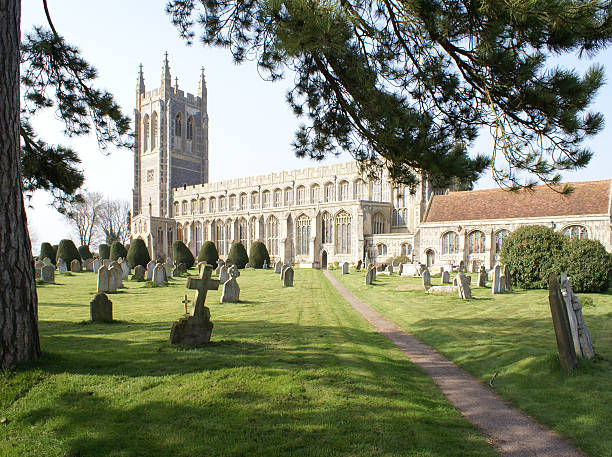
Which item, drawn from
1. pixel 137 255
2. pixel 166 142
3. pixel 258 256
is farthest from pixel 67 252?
pixel 166 142

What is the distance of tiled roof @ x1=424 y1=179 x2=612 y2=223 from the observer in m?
27.0

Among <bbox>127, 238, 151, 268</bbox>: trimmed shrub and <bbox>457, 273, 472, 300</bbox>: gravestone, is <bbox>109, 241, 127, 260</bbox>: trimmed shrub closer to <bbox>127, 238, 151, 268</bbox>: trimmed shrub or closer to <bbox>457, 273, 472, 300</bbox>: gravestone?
<bbox>127, 238, 151, 268</bbox>: trimmed shrub

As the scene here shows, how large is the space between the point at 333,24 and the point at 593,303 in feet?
36.5

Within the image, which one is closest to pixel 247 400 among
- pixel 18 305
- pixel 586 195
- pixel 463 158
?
pixel 18 305

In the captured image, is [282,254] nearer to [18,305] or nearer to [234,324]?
[234,324]

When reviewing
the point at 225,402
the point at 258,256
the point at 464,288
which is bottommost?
the point at 225,402

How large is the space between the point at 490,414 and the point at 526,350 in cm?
257

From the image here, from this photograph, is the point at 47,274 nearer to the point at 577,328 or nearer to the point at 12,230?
the point at 12,230

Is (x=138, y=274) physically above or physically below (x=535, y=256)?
below

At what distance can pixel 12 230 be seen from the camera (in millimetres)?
4605

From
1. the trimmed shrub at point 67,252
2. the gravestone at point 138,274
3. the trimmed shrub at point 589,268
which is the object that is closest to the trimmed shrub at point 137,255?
the trimmed shrub at point 67,252

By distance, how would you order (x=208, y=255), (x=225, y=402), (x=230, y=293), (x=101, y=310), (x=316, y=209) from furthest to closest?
1. (x=316, y=209)
2. (x=208, y=255)
3. (x=230, y=293)
4. (x=101, y=310)
5. (x=225, y=402)

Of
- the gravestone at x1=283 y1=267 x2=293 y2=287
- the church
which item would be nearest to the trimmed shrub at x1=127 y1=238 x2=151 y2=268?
the church

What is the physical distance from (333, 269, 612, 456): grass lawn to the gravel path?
0.17 m
